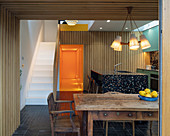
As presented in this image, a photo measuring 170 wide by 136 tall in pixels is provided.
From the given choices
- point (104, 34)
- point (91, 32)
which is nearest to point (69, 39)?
point (91, 32)

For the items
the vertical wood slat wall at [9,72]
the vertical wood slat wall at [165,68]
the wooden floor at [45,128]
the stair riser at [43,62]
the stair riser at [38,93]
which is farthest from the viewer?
the stair riser at [43,62]

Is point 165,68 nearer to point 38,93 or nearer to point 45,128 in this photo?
point 45,128

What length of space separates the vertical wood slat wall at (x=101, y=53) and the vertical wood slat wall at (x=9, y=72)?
5.23 m

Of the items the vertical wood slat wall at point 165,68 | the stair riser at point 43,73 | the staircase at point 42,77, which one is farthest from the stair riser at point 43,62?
the vertical wood slat wall at point 165,68

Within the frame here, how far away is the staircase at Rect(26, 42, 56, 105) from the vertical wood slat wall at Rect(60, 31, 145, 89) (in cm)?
116

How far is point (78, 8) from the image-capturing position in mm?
3084

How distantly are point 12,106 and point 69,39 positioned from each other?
5.92 meters

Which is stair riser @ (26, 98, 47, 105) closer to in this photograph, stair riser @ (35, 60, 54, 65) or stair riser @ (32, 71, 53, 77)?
stair riser @ (32, 71, 53, 77)

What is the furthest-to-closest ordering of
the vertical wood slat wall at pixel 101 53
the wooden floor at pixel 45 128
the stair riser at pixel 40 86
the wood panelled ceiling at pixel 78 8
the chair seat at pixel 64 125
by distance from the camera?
the vertical wood slat wall at pixel 101 53, the stair riser at pixel 40 86, the wooden floor at pixel 45 128, the wood panelled ceiling at pixel 78 8, the chair seat at pixel 64 125

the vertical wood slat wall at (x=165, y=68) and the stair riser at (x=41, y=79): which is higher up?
the vertical wood slat wall at (x=165, y=68)

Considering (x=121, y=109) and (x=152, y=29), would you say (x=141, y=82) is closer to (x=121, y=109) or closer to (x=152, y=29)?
(x=121, y=109)

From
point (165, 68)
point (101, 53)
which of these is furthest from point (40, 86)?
point (165, 68)

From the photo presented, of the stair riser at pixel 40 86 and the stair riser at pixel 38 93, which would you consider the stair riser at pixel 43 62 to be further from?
the stair riser at pixel 38 93

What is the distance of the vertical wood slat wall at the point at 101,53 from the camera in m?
8.86
